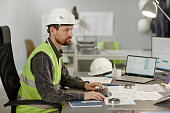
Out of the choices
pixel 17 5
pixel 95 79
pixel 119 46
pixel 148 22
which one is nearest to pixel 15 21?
pixel 17 5

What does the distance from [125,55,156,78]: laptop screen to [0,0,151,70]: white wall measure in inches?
166

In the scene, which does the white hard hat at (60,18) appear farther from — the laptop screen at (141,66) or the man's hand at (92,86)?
the laptop screen at (141,66)

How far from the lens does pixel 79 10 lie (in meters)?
7.11

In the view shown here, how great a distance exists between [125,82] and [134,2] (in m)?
4.64

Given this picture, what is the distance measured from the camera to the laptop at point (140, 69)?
290 cm

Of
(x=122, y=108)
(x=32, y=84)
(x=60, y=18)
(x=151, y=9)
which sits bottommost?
(x=122, y=108)

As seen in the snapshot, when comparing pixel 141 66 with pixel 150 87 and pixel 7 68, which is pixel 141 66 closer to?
pixel 150 87

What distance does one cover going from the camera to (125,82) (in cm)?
278

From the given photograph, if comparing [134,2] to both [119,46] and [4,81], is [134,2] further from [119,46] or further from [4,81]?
[4,81]

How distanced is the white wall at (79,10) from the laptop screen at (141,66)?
4.23 metres

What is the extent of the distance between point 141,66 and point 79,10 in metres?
4.36

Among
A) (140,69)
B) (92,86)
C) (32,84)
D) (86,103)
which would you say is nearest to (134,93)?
(92,86)

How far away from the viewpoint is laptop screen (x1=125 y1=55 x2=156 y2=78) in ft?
9.56

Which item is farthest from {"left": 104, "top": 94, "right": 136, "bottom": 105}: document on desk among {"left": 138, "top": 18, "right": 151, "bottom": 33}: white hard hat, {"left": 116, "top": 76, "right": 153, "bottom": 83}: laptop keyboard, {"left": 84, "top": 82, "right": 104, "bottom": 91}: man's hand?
{"left": 138, "top": 18, "right": 151, "bottom": 33}: white hard hat
